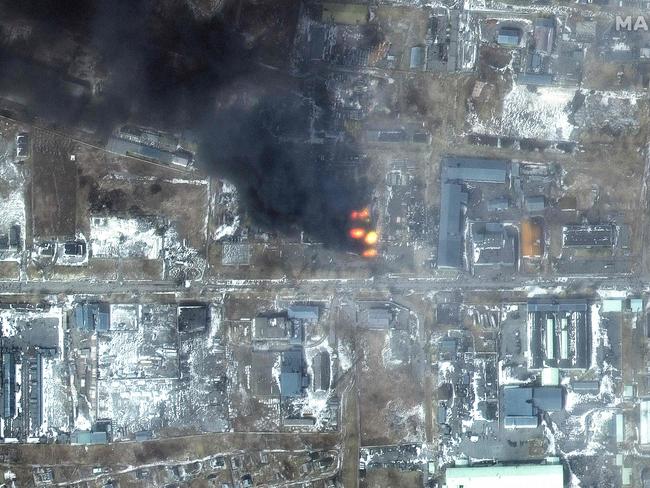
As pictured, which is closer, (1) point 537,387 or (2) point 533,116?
(1) point 537,387

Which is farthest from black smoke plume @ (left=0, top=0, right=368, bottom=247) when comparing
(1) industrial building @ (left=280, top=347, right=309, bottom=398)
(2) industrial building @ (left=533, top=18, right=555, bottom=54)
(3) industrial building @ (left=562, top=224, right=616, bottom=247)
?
(2) industrial building @ (left=533, top=18, right=555, bottom=54)

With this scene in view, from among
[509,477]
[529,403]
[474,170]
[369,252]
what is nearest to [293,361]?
[369,252]

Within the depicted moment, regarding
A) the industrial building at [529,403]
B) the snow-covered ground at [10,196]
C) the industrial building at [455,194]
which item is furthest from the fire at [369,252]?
the snow-covered ground at [10,196]

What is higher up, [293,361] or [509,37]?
[509,37]

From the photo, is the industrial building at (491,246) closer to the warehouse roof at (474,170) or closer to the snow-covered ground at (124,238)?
the warehouse roof at (474,170)

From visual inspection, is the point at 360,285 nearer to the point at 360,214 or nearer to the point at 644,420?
the point at 360,214

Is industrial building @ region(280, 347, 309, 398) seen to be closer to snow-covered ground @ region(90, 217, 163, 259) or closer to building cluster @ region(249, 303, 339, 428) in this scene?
building cluster @ region(249, 303, 339, 428)

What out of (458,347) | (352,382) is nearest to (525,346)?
(458,347)
